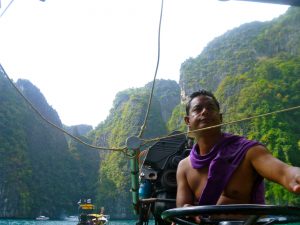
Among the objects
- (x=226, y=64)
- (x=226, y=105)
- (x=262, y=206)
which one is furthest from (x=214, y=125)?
(x=226, y=64)

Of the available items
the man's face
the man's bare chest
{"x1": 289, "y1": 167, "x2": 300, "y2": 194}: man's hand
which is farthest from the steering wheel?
the man's face

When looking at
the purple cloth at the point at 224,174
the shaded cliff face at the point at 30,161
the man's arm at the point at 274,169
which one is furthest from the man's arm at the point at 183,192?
the shaded cliff face at the point at 30,161

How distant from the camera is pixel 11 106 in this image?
68.7 m

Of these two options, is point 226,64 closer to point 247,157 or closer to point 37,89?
point 37,89

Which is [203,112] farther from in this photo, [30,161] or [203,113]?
[30,161]

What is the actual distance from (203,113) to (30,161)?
73110 millimetres

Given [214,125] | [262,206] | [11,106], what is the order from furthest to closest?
[11,106] < [214,125] < [262,206]

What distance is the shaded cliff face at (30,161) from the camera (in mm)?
62556

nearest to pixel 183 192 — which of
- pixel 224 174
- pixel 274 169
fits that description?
pixel 224 174

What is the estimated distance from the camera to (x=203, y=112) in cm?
123

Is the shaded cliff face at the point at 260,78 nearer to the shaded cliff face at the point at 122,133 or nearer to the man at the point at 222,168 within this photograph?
the shaded cliff face at the point at 122,133

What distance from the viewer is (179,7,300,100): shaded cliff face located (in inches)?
2369

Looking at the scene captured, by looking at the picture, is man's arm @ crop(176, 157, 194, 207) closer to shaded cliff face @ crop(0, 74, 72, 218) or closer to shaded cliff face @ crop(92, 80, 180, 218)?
shaded cliff face @ crop(92, 80, 180, 218)

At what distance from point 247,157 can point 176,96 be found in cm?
8373
